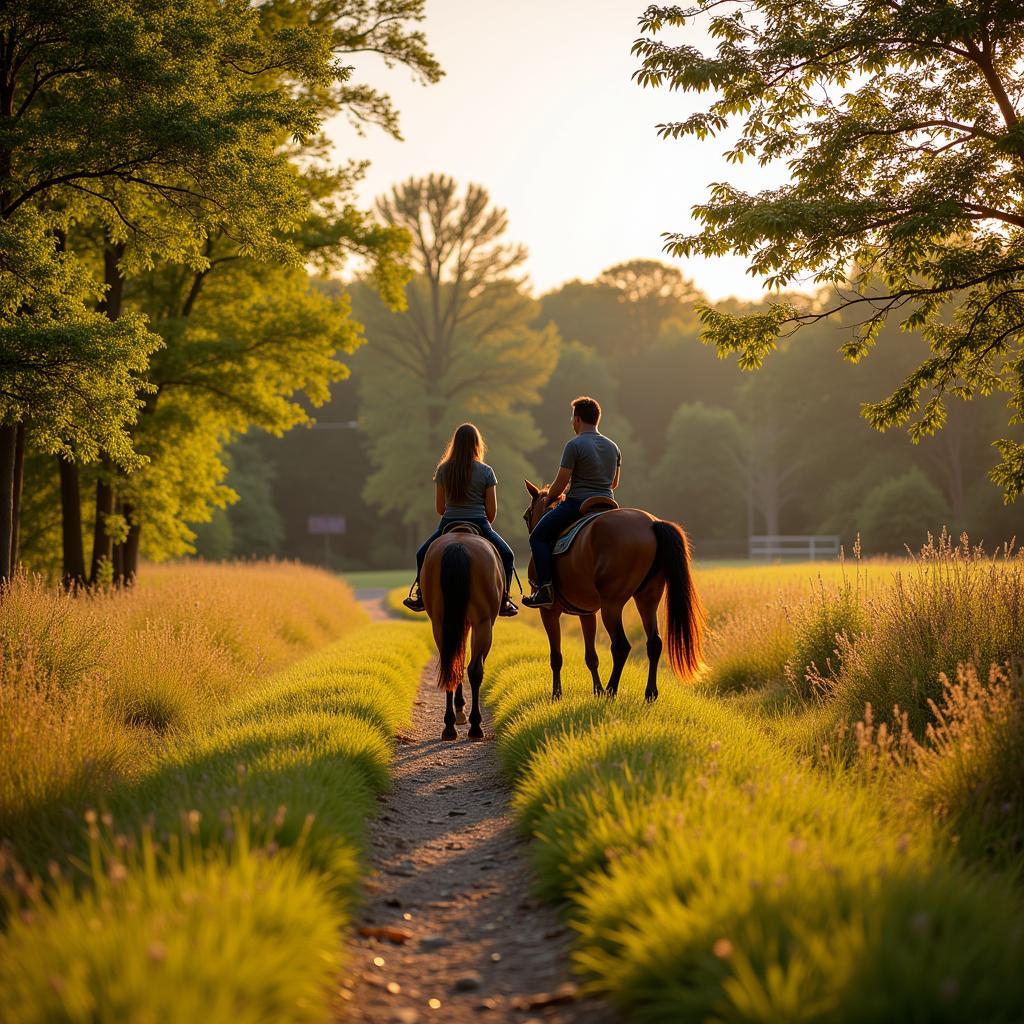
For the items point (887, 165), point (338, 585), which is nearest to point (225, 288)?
point (338, 585)

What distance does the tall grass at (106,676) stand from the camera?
614 centimetres

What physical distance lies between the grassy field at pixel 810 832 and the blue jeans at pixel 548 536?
1.26 meters

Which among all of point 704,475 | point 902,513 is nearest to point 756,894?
point 902,513

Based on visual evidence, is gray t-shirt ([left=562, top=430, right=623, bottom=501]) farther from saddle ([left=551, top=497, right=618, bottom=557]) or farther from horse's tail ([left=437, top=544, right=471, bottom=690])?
horse's tail ([left=437, top=544, right=471, bottom=690])

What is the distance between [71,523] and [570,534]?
11400 mm

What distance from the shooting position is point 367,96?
1900cm

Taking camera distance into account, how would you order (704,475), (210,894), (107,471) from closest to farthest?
(210,894) → (107,471) → (704,475)

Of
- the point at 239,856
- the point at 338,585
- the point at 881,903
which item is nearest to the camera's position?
the point at 881,903

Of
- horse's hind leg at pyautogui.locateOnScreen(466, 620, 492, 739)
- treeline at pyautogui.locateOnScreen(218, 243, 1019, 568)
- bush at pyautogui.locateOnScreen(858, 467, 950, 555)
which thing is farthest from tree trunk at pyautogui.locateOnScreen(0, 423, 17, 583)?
bush at pyautogui.locateOnScreen(858, 467, 950, 555)

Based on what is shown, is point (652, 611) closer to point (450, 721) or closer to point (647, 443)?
point (450, 721)

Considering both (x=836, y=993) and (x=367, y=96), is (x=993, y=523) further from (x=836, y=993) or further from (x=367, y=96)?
(x=836, y=993)

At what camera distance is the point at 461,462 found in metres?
10.5

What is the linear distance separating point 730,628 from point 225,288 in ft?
41.0

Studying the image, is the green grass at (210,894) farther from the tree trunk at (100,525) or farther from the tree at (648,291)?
the tree at (648,291)
